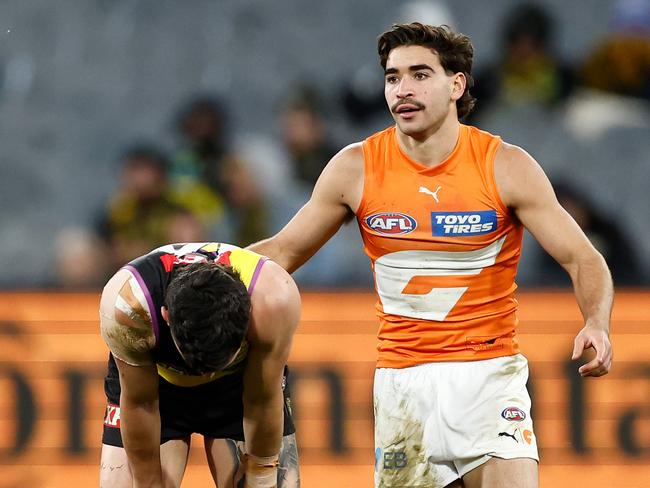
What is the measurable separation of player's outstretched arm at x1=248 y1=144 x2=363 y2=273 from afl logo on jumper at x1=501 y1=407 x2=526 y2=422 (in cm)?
94

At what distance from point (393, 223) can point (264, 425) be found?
904 millimetres

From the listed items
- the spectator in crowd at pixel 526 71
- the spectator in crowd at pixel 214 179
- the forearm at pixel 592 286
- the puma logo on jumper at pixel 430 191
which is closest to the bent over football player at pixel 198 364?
the puma logo on jumper at pixel 430 191

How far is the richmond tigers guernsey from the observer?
393 cm

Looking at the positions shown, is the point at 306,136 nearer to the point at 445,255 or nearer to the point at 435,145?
the point at 435,145

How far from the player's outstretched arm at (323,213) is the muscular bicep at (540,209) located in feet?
1.84

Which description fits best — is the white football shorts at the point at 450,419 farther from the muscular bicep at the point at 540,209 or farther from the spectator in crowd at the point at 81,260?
the spectator in crowd at the point at 81,260

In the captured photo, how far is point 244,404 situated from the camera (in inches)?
168

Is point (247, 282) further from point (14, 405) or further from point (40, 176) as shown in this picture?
point (40, 176)

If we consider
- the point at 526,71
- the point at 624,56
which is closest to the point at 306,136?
the point at 526,71

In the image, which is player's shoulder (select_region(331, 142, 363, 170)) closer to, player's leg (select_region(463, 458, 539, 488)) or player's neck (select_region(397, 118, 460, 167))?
player's neck (select_region(397, 118, 460, 167))

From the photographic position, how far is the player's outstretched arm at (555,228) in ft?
14.4

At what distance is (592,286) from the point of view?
Answer: 438cm

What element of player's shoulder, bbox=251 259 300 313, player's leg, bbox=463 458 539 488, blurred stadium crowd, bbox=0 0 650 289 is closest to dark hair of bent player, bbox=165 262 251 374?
player's shoulder, bbox=251 259 300 313

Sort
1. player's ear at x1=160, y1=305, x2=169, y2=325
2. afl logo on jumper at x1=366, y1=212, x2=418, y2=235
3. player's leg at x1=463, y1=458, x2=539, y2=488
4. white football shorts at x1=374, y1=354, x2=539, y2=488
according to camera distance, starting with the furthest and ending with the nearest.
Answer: afl logo on jumper at x1=366, y1=212, x2=418, y2=235, white football shorts at x1=374, y1=354, x2=539, y2=488, player's leg at x1=463, y1=458, x2=539, y2=488, player's ear at x1=160, y1=305, x2=169, y2=325
